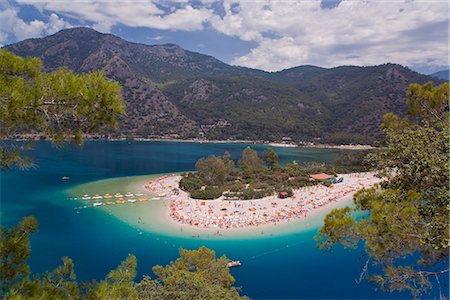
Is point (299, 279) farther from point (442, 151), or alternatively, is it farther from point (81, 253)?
point (442, 151)

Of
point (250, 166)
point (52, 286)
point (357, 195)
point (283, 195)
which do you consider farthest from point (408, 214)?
point (250, 166)

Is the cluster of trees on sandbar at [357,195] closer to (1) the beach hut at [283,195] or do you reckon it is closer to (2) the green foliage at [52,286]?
(2) the green foliage at [52,286]

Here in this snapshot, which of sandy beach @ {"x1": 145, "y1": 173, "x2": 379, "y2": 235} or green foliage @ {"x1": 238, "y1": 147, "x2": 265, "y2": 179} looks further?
green foliage @ {"x1": 238, "y1": 147, "x2": 265, "y2": 179}

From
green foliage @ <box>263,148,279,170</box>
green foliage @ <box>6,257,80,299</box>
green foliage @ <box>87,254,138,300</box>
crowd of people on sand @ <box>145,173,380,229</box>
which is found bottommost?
crowd of people on sand @ <box>145,173,380,229</box>

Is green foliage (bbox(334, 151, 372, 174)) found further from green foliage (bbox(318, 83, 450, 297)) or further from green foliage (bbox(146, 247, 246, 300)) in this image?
green foliage (bbox(318, 83, 450, 297))

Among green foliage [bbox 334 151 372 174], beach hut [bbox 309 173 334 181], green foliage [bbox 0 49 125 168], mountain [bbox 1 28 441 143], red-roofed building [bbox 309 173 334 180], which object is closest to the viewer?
green foliage [bbox 0 49 125 168]

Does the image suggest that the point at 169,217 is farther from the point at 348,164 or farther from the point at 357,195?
the point at 348,164

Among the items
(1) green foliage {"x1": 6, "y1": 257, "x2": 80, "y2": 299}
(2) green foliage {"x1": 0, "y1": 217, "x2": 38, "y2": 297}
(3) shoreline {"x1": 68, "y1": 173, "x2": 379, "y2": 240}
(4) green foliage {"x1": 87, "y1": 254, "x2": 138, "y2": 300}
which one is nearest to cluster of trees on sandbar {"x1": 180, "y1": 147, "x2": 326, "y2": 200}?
(3) shoreline {"x1": 68, "y1": 173, "x2": 379, "y2": 240}

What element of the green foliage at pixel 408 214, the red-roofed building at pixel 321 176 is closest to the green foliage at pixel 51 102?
the green foliage at pixel 408 214
